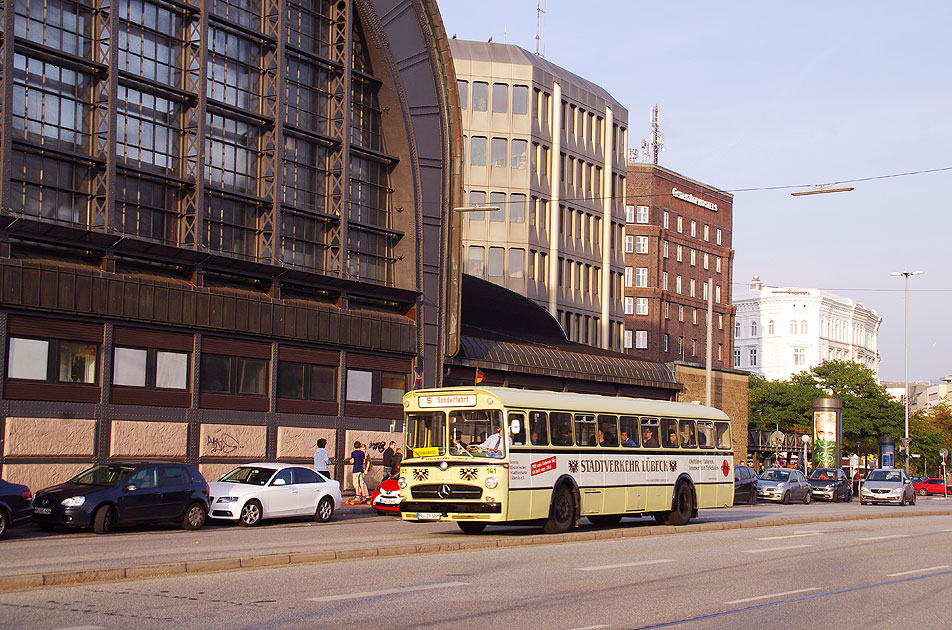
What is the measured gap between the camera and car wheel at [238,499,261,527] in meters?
27.6

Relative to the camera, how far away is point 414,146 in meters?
47.1

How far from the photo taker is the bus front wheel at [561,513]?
81.4 feet

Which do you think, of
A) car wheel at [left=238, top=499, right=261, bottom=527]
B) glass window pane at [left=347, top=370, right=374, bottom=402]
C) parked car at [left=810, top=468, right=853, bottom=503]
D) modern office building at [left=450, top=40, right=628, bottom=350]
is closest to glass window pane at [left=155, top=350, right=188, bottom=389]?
glass window pane at [left=347, top=370, right=374, bottom=402]

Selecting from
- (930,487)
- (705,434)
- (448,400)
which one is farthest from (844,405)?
(448,400)

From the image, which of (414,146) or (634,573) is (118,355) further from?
(634,573)

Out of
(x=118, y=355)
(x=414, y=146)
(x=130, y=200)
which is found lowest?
(x=118, y=355)

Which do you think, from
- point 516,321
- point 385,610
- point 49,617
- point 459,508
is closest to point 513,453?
point 459,508

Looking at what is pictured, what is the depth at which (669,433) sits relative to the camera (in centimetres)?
2869

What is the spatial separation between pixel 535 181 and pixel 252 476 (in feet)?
162

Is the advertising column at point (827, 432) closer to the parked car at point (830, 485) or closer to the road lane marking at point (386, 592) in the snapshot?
the parked car at point (830, 485)

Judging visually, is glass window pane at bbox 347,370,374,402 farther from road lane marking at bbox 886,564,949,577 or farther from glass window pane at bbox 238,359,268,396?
road lane marking at bbox 886,564,949,577

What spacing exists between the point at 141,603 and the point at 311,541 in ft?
31.5

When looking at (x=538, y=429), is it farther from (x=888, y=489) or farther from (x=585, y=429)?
(x=888, y=489)

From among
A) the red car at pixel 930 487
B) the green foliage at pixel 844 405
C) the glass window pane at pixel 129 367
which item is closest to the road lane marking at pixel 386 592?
the glass window pane at pixel 129 367
